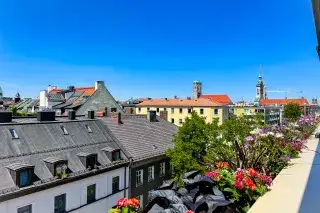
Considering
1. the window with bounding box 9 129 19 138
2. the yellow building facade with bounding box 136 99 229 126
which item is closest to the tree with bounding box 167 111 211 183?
the window with bounding box 9 129 19 138

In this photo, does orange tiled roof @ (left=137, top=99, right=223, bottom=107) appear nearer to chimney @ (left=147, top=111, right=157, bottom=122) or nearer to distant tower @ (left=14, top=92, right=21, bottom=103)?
distant tower @ (left=14, top=92, right=21, bottom=103)

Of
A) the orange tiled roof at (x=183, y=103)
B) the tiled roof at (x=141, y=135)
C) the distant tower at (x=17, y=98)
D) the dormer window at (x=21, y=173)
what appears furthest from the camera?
the distant tower at (x=17, y=98)

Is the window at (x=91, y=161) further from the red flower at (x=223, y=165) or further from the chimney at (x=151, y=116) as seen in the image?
the red flower at (x=223, y=165)

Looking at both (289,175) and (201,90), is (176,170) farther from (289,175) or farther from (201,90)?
(201,90)

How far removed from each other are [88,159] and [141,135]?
7147 mm

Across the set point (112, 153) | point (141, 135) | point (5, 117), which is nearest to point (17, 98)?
point (141, 135)

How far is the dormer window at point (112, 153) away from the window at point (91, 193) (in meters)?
2.11

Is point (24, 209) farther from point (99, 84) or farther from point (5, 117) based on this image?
point (99, 84)

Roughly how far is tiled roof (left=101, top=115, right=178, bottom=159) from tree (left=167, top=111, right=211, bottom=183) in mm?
2715

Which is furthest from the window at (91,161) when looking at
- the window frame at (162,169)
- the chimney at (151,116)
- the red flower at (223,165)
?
the red flower at (223,165)

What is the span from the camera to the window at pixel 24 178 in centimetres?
1209

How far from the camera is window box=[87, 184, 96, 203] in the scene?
15.2m

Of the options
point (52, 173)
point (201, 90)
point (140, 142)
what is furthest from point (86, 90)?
point (201, 90)

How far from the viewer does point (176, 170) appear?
58.4 ft
